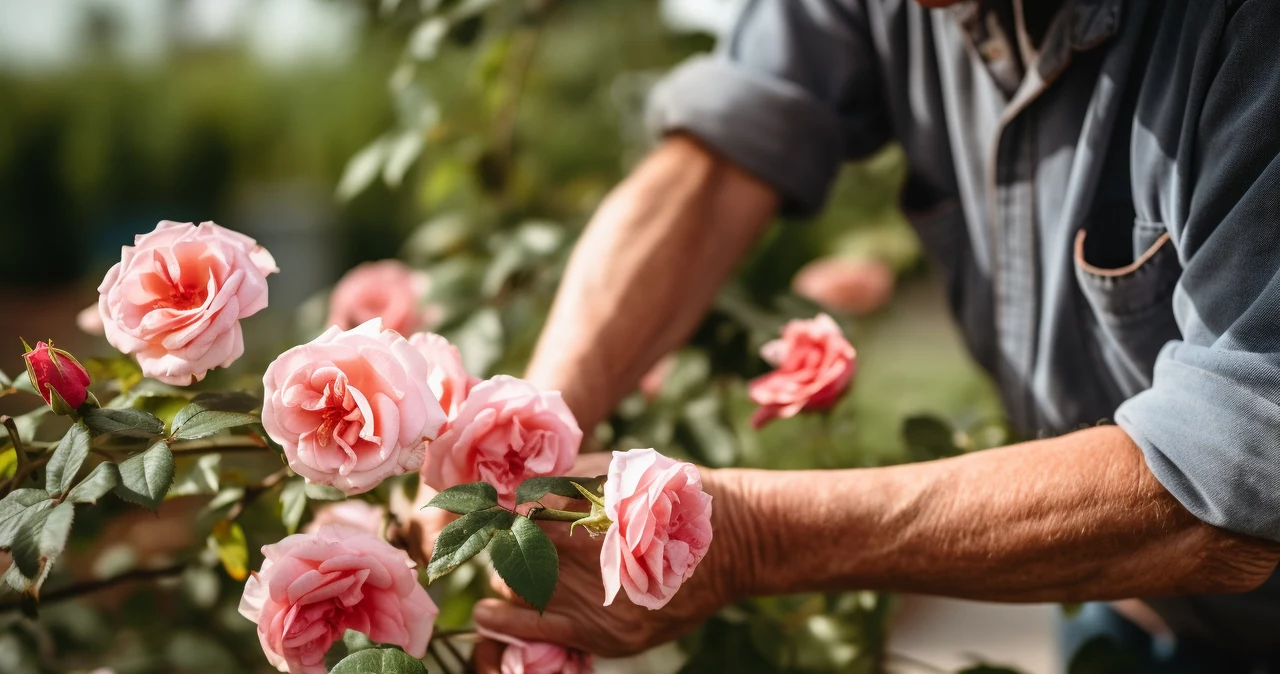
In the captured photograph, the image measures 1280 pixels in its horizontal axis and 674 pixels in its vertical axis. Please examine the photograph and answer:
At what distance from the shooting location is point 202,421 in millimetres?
752

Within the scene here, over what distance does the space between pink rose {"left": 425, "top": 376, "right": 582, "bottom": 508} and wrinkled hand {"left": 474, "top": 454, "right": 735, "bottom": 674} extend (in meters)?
0.06

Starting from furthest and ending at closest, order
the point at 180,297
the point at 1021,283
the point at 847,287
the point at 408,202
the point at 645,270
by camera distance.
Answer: the point at 408,202 → the point at 847,287 → the point at 645,270 → the point at 1021,283 → the point at 180,297

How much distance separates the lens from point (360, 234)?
16.9ft

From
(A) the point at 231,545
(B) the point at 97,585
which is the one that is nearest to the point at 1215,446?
(A) the point at 231,545

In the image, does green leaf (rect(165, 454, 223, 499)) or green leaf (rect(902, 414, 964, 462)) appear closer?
green leaf (rect(165, 454, 223, 499))

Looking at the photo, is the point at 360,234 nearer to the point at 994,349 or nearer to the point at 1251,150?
the point at 994,349

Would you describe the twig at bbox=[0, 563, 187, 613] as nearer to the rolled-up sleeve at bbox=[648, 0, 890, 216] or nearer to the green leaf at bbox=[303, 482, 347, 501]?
the green leaf at bbox=[303, 482, 347, 501]

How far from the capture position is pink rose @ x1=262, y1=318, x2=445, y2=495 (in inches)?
27.9

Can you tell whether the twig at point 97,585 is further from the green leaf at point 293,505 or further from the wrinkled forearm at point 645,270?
the wrinkled forearm at point 645,270

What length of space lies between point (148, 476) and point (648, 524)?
1.18 ft

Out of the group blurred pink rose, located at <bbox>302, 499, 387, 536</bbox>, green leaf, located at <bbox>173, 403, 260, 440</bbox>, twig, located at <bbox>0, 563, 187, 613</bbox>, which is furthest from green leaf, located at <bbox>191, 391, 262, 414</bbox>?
twig, located at <bbox>0, 563, 187, 613</bbox>

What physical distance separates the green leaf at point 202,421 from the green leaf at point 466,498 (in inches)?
6.4

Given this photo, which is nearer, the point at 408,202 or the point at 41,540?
the point at 41,540

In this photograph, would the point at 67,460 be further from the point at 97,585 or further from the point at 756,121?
the point at 756,121
